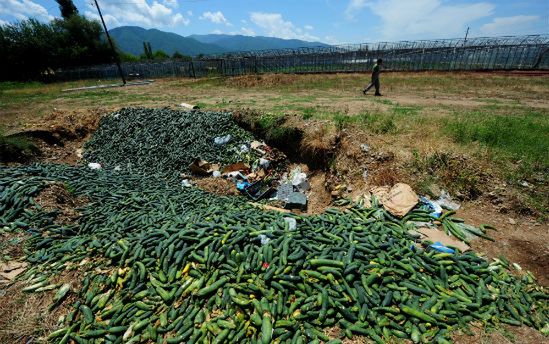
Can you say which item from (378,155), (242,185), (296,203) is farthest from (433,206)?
(242,185)

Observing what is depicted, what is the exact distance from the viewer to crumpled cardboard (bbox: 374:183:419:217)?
211 inches

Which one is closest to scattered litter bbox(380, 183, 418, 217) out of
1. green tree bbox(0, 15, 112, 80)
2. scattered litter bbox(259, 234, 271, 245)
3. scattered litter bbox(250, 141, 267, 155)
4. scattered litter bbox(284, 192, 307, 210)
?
scattered litter bbox(284, 192, 307, 210)

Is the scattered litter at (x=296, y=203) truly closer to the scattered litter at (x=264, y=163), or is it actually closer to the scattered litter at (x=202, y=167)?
the scattered litter at (x=264, y=163)

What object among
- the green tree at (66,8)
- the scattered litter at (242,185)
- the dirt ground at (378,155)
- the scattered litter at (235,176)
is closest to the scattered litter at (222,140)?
the scattered litter at (235,176)

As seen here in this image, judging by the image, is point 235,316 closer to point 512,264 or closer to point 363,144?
point 512,264

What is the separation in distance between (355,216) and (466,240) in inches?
76.6

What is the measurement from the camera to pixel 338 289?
3.49 m

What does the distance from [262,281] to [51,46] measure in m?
56.9

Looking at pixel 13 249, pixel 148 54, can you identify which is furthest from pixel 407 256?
pixel 148 54

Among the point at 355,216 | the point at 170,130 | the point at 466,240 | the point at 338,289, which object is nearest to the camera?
the point at 338,289

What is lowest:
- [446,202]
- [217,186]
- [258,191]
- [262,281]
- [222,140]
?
[258,191]

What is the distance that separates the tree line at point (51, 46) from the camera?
4044 cm

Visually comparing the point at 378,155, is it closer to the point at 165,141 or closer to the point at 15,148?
the point at 165,141

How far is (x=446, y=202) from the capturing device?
589cm
